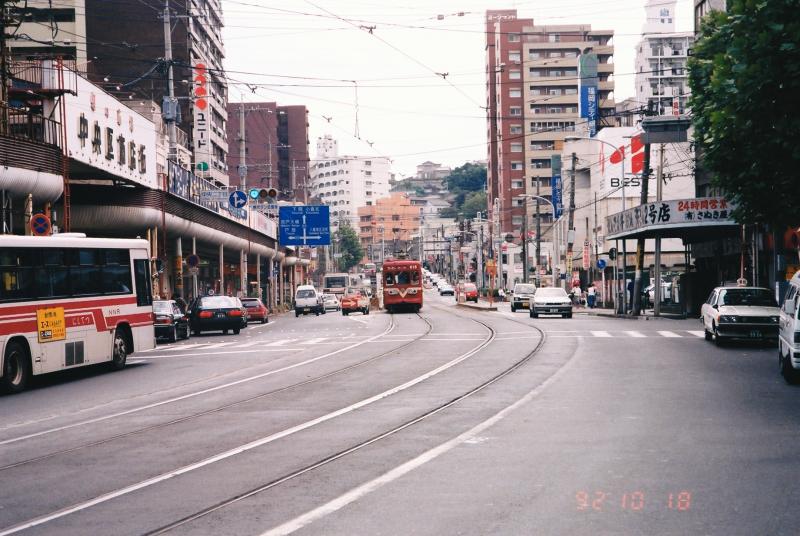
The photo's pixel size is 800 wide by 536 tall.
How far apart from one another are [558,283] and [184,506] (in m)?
87.5

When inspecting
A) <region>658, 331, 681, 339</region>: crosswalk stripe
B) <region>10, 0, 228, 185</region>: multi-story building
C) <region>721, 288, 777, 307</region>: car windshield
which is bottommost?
<region>658, 331, 681, 339</region>: crosswalk stripe

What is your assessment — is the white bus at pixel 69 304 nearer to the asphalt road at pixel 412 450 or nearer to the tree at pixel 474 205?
the asphalt road at pixel 412 450

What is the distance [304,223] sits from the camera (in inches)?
2805

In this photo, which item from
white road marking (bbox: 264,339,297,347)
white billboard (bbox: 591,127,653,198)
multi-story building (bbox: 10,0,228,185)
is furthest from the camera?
multi-story building (bbox: 10,0,228,185)

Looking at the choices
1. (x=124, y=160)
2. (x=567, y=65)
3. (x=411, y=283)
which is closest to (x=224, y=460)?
(x=124, y=160)

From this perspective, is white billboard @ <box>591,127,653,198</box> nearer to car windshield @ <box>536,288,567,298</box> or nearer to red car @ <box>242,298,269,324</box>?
car windshield @ <box>536,288,567,298</box>

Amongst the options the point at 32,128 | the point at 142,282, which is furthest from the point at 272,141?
the point at 142,282

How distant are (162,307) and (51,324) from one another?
1574 cm

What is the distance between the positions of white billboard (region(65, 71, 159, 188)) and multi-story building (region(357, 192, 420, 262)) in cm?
13754

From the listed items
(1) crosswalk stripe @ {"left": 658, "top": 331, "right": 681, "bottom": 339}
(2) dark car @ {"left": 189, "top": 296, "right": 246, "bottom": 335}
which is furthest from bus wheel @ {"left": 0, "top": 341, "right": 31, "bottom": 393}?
(2) dark car @ {"left": 189, "top": 296, "right": 246, "bottom": 335}

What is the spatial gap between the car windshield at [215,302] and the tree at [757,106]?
21.8 m

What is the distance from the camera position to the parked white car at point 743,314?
25.4 m

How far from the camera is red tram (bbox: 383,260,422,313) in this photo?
62.6 meters

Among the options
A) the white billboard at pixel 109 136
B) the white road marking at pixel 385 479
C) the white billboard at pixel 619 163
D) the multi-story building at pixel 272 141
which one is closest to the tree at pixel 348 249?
the multi-story building at pixel 272 141
